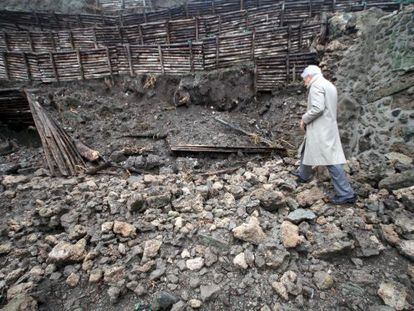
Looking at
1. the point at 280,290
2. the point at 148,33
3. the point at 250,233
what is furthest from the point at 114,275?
the point at 148,33

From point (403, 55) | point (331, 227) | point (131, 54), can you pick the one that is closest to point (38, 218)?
point (331, 227)

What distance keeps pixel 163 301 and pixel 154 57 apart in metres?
6.46

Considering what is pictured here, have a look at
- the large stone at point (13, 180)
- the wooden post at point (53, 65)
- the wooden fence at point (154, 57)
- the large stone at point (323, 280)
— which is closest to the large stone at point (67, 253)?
the large stone at point (323, 280)

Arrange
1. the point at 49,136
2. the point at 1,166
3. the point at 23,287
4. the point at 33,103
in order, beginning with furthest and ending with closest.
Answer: the point at 33,103, the point at 49,136, the point at 1,166, the point at 23,287

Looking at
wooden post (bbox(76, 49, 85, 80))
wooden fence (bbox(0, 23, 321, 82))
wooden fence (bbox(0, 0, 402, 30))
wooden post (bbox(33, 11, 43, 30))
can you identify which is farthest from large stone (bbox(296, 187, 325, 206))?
wooden post (bbox(33, 11, 43, 30))

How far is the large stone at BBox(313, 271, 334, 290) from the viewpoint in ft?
6.14

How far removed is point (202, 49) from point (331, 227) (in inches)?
230

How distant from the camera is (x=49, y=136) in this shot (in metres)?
4.77

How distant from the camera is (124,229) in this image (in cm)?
244

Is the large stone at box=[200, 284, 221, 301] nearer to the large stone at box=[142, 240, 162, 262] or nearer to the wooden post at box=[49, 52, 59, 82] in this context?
the large stone at box=[142, 240, 162, 262]

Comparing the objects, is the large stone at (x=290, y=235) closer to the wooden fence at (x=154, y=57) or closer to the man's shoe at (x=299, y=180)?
the man's shoe at (x=299, y=180)

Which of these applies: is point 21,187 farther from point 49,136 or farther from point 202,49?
point 202,49

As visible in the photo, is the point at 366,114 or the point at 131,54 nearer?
the point at 366,114

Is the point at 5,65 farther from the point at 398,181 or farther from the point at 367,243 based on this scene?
the point at 398,181
